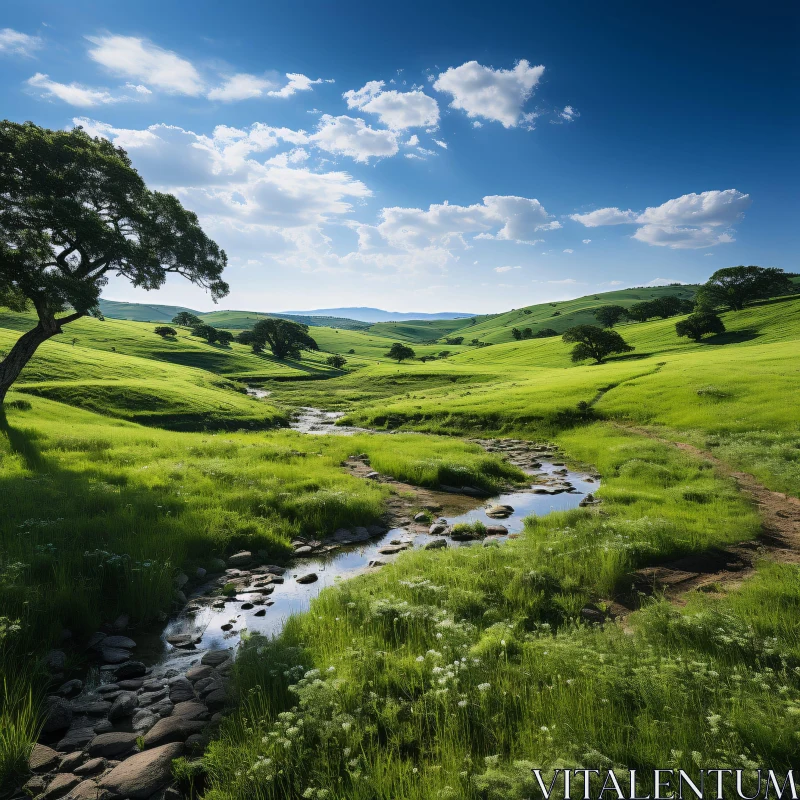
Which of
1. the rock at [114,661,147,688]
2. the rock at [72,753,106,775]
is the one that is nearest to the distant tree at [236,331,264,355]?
the rock at [114,661,147,688]

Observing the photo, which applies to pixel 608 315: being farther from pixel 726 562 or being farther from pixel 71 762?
pixel 71 762

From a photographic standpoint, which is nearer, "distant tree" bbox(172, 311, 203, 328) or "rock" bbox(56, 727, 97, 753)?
"rock" bbox(56, 727, 97, 753)

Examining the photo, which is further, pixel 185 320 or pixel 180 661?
pixel 185 320

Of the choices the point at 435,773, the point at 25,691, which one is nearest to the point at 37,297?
the point at 25,691

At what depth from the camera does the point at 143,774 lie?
5.12 meters

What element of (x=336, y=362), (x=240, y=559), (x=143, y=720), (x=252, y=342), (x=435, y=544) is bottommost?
(x=435, y=544)

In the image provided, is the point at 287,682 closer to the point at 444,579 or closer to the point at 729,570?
the point at 444,579

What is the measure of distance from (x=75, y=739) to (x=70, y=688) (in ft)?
4.32

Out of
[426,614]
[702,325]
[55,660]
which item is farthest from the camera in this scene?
[702,325]

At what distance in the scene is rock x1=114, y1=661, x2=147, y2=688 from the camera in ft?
24.2

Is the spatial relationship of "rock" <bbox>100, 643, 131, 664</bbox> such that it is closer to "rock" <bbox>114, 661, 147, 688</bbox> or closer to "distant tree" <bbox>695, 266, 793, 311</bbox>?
"rock" <bbox>114, 661, 147, 688</bbox>

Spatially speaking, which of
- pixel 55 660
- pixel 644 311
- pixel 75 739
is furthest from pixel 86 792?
pixel 644 311

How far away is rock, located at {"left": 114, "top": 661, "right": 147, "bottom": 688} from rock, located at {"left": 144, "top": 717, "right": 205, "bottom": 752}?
180 cm

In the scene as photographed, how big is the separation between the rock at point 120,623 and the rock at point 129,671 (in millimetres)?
1279
